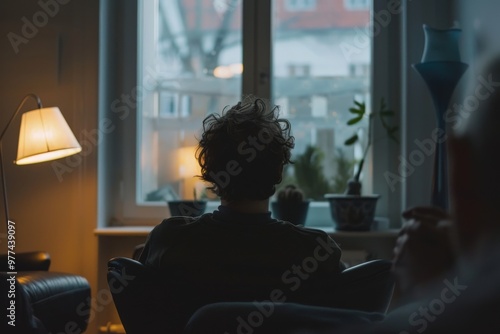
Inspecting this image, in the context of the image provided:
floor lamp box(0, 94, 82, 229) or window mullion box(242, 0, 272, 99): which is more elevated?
window mullion box(242, 0, 272, 99)

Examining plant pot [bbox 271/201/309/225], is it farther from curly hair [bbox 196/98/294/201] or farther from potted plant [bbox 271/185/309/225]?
curly hair [bbox 196/98/294/201]

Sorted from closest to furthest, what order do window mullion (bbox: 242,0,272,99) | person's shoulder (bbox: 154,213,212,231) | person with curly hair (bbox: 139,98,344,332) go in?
person with curly hair (bbox: 139,98,344,332) < person's shoulder (bbox: 154,213,212,231) < window mullion (bbox: 242,0,272,99)

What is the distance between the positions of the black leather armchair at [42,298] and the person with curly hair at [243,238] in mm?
708

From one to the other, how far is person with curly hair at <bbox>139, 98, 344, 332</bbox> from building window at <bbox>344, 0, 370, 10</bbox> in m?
1.62

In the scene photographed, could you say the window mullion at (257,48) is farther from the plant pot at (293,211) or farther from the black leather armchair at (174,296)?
the black leather armchair at (174,296)

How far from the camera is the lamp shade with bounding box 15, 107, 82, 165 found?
235cm

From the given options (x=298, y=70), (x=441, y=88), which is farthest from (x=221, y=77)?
(x=441, y=88)

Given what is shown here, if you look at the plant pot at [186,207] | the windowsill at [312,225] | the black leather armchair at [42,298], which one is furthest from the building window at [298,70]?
the black leather armchair at [42,298]

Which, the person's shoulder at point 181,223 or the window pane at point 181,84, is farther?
the window pane at point 181,84

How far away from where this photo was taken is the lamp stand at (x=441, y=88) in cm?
216

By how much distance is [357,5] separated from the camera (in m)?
2.91

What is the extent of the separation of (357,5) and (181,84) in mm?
933

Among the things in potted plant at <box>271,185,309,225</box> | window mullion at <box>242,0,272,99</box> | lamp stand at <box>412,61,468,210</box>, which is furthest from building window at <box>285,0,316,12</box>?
potted plant at <box>271,185,309,225</box>

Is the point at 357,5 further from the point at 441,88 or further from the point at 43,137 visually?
the point at 43,137
